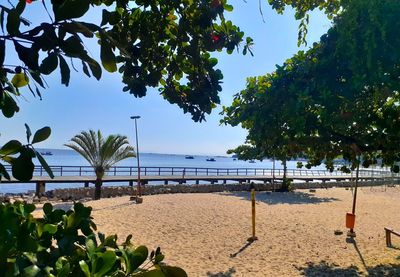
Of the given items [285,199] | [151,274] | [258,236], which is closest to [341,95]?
[151,274]

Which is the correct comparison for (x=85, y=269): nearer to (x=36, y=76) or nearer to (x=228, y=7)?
(x=36, y=76)

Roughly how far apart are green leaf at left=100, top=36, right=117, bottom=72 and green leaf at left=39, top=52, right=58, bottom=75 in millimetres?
145

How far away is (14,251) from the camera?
105 cm

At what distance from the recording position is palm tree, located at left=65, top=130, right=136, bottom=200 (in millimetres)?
20734

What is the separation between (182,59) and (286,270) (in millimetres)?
5914

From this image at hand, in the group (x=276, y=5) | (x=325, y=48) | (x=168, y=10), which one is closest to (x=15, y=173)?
(x=168, y=10)

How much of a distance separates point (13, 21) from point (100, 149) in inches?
803

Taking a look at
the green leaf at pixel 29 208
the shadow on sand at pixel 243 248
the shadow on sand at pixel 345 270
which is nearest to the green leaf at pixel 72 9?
the green leaf at pixel 29 208

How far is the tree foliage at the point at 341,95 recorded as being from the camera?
4496 millimetres

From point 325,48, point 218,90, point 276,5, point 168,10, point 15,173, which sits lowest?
point 15,173

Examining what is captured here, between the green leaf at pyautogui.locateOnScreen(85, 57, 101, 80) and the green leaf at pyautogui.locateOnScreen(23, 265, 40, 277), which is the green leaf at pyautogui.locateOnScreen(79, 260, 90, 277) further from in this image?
the green leaf at pyautogui.locateOnScreen(85, 57, 101, 80)

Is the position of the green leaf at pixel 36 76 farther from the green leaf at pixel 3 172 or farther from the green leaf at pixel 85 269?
the green leaf at pixel 85 269

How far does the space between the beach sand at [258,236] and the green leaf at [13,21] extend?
21.5 ft

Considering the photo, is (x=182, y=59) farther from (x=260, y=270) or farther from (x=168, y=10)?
(x=260, y=270)
